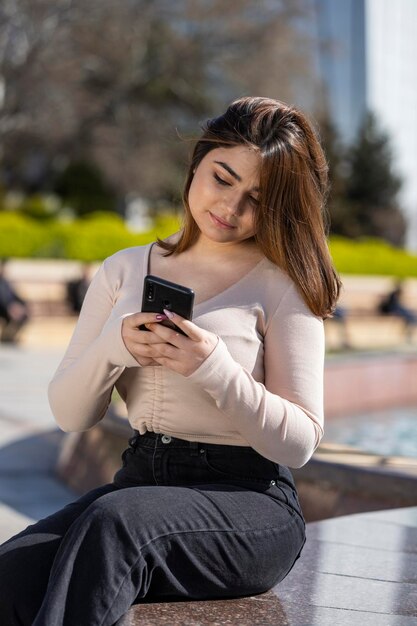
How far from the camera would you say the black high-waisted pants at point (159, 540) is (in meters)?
2.47

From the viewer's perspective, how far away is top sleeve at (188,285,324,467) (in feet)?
8.91

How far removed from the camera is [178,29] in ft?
105

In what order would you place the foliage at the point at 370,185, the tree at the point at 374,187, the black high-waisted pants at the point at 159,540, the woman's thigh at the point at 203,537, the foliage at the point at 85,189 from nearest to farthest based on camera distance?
the black high-waisted pants at the point at 159,540 < the woman's thigh at the point at 203,537 < the foliage at the point at 85,189 < the foliage at the point at 370,185 < the tree at the point at 374,187

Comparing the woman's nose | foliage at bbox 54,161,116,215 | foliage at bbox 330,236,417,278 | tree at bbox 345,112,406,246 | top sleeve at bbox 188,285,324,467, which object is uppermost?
the woman's nose

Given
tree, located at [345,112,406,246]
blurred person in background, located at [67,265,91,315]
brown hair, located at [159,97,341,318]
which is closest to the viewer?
brown hair, located at [159,97,341,318]

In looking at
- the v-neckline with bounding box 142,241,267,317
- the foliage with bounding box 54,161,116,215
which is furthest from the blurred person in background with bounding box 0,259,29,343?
the foliage with bounding box 54,161,116,215

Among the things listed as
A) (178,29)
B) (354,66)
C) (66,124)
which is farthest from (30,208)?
(354,66)

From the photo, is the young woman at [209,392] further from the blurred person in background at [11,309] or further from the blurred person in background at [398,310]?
the blurred person in background at [398,310]

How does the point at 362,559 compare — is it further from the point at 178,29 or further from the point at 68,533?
the point at 178,29

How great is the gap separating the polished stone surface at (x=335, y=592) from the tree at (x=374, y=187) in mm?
38083

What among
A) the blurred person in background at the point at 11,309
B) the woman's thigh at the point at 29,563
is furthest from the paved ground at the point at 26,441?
the woman's thigh at the point at 29,563

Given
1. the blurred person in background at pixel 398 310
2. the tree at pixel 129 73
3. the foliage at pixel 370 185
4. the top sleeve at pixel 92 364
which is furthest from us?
the foliage at pixel 370 185

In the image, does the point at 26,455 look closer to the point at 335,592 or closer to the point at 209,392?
the point at 335,592

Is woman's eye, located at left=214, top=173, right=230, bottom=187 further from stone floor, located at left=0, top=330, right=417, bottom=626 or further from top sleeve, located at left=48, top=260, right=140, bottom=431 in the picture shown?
stone floor, located at left=0, top=330, right=417, bottom=626
